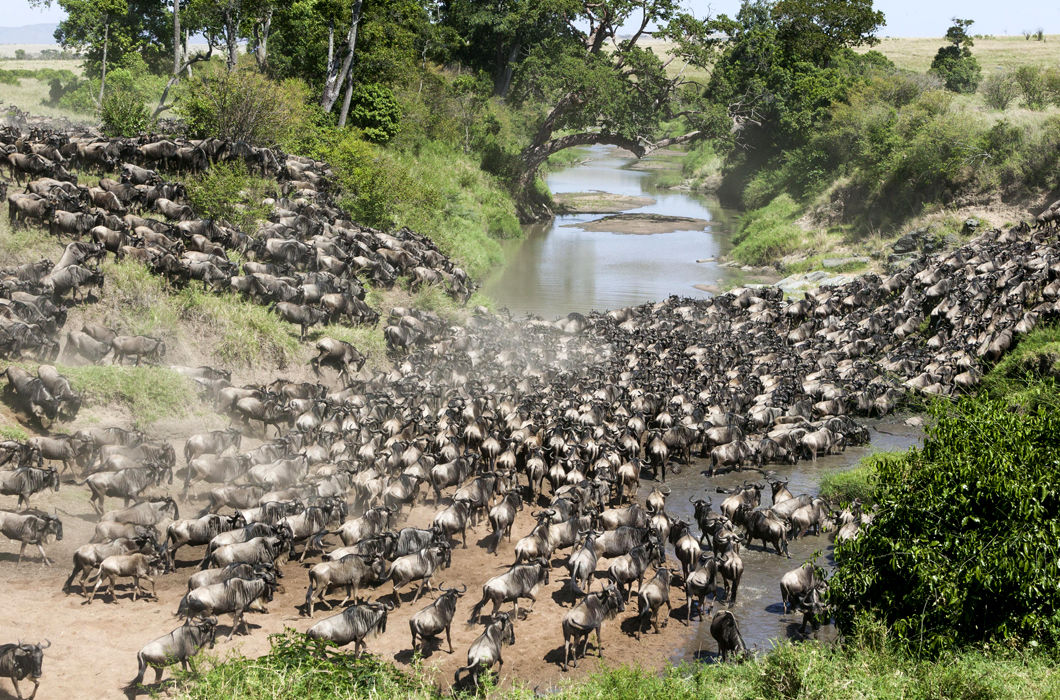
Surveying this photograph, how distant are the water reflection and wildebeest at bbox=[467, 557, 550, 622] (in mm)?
22849

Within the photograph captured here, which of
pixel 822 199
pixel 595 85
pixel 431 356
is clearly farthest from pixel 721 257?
pixel 431 356

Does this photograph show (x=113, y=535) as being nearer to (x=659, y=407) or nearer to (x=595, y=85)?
(x=659, y=407)

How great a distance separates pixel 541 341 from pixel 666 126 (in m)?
77.1

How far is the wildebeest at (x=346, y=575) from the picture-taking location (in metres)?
13.8

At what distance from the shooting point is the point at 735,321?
106ft

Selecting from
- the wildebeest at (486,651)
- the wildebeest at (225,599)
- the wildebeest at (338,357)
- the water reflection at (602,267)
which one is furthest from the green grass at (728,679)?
the water reflection at (602,267)

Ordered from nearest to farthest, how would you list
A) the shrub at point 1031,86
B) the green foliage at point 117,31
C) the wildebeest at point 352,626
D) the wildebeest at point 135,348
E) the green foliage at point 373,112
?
the wildebeest at point 352,626 → the wildebeest at point 135,348 → the green foliage at point 373,112 → the shrub at point 1031,86 → the green foliage at point 117,31

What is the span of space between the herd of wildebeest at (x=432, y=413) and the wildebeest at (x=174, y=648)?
0.12 feet

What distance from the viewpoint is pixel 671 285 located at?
4300 cm

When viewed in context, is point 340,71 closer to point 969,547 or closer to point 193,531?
point 193,531

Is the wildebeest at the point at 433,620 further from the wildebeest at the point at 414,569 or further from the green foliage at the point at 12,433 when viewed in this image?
the green foliage at the point at 12,433

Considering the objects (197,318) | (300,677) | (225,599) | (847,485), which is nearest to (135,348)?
(197,318)

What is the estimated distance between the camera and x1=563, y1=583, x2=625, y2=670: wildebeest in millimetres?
12773

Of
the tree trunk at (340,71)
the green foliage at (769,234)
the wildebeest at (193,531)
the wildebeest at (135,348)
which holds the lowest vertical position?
the wildebeest at (193,531)
